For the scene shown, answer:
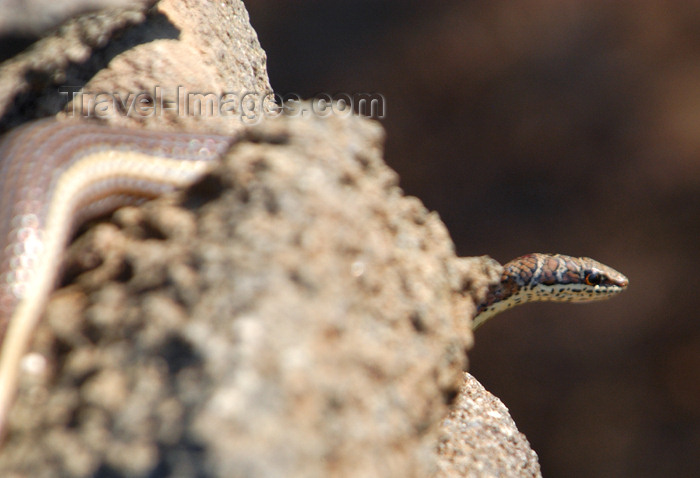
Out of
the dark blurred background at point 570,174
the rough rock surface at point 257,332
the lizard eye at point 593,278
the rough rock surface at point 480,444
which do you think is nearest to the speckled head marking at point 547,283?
the lizard eye at point 593,278

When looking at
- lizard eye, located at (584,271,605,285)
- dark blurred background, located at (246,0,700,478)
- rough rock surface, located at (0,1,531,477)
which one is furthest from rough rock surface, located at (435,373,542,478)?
dark blurred background, located at (246,0,700,478)

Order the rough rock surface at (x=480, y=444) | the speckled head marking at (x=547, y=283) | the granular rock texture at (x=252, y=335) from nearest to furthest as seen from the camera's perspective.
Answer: the granular rock texture at (x=252, y=335) → the rough rock surface at (x=480, y=444) → the speckled head marking at (x=547, y=283)

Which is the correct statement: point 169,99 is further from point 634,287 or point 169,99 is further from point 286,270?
point 634,287

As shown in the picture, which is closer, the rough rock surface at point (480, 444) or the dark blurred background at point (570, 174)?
the rough rock surface at point (480, 444)

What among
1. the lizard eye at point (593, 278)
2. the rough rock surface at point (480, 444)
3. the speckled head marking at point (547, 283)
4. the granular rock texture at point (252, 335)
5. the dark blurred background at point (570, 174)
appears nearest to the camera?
the granular rock texture at point (252, 335)

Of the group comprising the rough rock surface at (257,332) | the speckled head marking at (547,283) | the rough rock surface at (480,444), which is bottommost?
the rough rock surface at (480,444)

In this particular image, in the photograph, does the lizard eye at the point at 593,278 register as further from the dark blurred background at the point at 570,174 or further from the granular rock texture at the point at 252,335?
the granular rock texture at the point at 252,335

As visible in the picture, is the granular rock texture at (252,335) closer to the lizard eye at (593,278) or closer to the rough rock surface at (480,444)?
the rough rock surface at (480,444)

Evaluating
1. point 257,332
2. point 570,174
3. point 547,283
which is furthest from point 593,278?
point 257,332

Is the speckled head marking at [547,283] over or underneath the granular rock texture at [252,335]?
underneath

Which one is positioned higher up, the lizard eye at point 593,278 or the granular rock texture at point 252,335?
the granular rock texture at point 252,335
